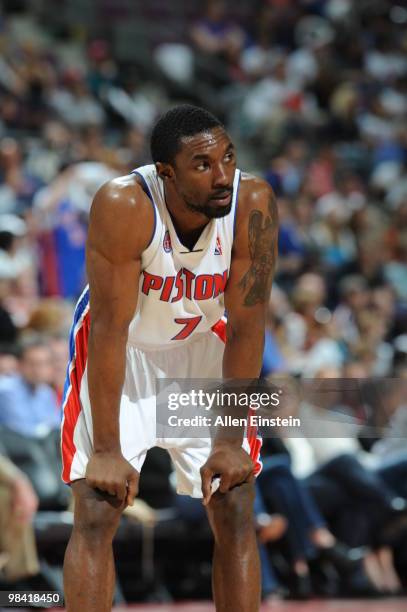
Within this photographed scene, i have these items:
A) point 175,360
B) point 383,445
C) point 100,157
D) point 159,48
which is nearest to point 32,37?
point 159,48

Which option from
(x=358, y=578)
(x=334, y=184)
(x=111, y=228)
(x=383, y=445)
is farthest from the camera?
(x=334, y=184)

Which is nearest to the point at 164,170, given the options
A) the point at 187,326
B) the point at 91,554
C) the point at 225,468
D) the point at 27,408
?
the point at 187,326

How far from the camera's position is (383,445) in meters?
6.51

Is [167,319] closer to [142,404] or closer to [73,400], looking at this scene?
[142,404]

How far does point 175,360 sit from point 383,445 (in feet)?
10.1

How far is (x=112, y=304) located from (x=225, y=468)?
63 cm

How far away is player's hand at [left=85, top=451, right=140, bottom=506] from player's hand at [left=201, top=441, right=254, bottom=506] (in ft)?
0.76

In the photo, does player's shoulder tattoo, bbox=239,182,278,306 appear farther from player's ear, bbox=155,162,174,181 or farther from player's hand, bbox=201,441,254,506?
player's hand, bbox=201,441,254,506

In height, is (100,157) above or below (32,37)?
below

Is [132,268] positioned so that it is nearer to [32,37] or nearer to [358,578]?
[358,578]

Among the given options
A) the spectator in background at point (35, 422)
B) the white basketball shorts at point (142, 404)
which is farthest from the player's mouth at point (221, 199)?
the spectator in background at point (35, 422)

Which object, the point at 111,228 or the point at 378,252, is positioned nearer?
the point at 111,228

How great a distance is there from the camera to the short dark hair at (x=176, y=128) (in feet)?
10.8

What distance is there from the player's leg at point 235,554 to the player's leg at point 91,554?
0.34 meters
